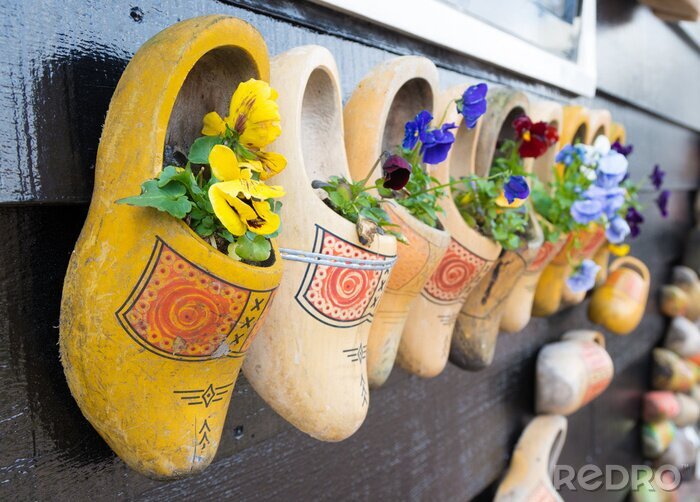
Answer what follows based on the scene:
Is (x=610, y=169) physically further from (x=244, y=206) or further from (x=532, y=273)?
(x=244, y=206)

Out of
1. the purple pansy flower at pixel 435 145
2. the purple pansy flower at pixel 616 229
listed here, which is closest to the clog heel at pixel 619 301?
the purple pansy flower at pixel 616 229

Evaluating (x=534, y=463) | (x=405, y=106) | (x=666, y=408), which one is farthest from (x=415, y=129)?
(x=666, y=408)

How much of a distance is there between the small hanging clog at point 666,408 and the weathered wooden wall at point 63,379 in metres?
1.20

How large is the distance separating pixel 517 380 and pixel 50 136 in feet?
4.22

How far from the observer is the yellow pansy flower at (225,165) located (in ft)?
1.42

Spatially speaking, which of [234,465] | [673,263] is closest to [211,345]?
[234,465]

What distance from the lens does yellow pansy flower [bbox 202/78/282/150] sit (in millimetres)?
460

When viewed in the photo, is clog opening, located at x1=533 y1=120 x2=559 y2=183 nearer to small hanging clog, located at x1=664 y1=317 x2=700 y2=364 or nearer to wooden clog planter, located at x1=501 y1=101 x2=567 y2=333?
wooden clog planter, located at x1=501 y1=101 x2=567 y2=333

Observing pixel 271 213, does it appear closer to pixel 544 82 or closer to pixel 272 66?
pixel 272 66

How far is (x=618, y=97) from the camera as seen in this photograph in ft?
6.08

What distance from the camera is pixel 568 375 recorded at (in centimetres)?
153

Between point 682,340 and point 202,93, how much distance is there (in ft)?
9.11

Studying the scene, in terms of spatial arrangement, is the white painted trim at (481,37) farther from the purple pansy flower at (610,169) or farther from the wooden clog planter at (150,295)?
the wooden clog planter at (150,295)

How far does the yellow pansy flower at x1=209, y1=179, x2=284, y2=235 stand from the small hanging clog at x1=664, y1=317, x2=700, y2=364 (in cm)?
278
